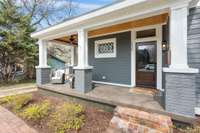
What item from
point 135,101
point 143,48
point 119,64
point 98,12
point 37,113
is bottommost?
point 37,113

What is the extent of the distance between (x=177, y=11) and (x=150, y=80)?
3209 mm

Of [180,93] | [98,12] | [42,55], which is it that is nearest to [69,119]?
[180,93]

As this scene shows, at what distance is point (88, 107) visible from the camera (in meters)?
5.20

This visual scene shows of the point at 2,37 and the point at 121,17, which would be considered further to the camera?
the point at 2,37

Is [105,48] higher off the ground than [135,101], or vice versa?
[105,48]

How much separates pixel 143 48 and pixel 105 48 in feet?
6.77

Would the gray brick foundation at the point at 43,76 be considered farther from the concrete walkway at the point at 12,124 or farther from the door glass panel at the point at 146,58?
the door glass panel at the point at 146,58

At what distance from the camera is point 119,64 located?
712cm

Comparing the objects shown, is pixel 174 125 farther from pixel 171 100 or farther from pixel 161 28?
pixel 161 28

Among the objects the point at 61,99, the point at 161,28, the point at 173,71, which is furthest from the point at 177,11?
the point at 61,99

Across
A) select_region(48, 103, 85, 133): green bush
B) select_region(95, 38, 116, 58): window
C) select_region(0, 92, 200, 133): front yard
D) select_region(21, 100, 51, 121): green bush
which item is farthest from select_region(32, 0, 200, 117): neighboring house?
select_region(21, 100, 51, 121): green bush

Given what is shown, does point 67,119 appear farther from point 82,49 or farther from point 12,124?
point 82,49

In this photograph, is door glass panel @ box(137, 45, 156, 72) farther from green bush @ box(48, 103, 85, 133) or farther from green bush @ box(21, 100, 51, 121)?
green bush @ box(21, 100, 51, 121)

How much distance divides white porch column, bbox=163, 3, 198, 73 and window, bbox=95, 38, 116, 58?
3950 mm
